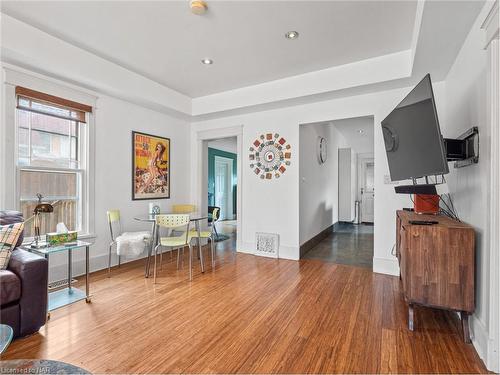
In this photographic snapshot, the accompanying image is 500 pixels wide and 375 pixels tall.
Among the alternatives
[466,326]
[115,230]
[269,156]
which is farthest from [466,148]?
[115,230]

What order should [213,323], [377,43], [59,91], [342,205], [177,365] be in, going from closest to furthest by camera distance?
[177,365] → [213,323] → [377,43] → [59,91] → [342,205]

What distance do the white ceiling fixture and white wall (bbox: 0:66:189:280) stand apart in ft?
6.44

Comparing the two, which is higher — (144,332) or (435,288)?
(435,288)

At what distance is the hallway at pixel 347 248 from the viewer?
4.01 meters

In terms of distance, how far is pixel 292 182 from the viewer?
414 centimetres

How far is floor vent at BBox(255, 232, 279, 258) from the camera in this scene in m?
4.18

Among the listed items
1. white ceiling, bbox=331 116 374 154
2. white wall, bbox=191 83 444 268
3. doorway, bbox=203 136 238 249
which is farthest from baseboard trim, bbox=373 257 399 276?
doorway, bbox=203 136 238 249

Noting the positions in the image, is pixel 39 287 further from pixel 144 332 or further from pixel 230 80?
pixel 230 80

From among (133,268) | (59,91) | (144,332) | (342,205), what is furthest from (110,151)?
(342,205)

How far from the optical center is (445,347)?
72.8 inches

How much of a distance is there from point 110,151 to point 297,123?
2723 mm

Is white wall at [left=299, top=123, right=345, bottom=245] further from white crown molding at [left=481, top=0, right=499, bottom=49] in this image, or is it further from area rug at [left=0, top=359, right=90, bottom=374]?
area rug at [left=0, top=359, right=90, bottom=374]

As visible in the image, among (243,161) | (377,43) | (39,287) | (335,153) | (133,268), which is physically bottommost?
(133,268)

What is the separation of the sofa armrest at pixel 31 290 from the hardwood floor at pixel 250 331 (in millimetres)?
105
